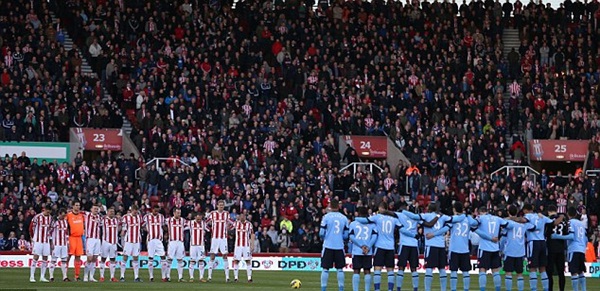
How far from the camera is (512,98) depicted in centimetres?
5803

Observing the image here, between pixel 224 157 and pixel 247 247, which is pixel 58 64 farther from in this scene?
pixel 247 247

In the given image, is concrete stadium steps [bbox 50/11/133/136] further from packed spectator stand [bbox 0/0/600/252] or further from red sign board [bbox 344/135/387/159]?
red sign board [bbox 344/135/387/159]

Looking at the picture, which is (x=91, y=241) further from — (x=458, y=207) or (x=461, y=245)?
(x=458, y=207)

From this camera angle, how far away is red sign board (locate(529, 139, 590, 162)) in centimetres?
5612

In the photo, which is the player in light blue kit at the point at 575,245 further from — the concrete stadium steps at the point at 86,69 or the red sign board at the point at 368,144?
the concrete stadium steps at the point at 86,69

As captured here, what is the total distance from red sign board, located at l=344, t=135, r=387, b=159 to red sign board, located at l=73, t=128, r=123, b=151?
9831mm

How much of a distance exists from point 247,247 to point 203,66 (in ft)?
63.2

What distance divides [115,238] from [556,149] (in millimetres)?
25062

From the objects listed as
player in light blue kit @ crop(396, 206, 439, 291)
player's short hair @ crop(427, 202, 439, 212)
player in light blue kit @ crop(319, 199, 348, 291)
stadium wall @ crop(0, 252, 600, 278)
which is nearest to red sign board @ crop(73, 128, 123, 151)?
stadium wall @ crop(0, 252, 600, 278)

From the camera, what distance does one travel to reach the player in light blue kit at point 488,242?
30.1m

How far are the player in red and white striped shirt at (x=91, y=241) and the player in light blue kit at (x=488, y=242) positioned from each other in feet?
39.8

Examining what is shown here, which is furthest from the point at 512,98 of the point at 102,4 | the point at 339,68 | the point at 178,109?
the point at 102,4

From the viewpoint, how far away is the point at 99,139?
52.4 metres

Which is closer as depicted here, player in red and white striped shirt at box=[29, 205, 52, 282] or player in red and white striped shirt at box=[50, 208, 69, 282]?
player in red and white striped shirt at box=[29, 205, 52, 282]
